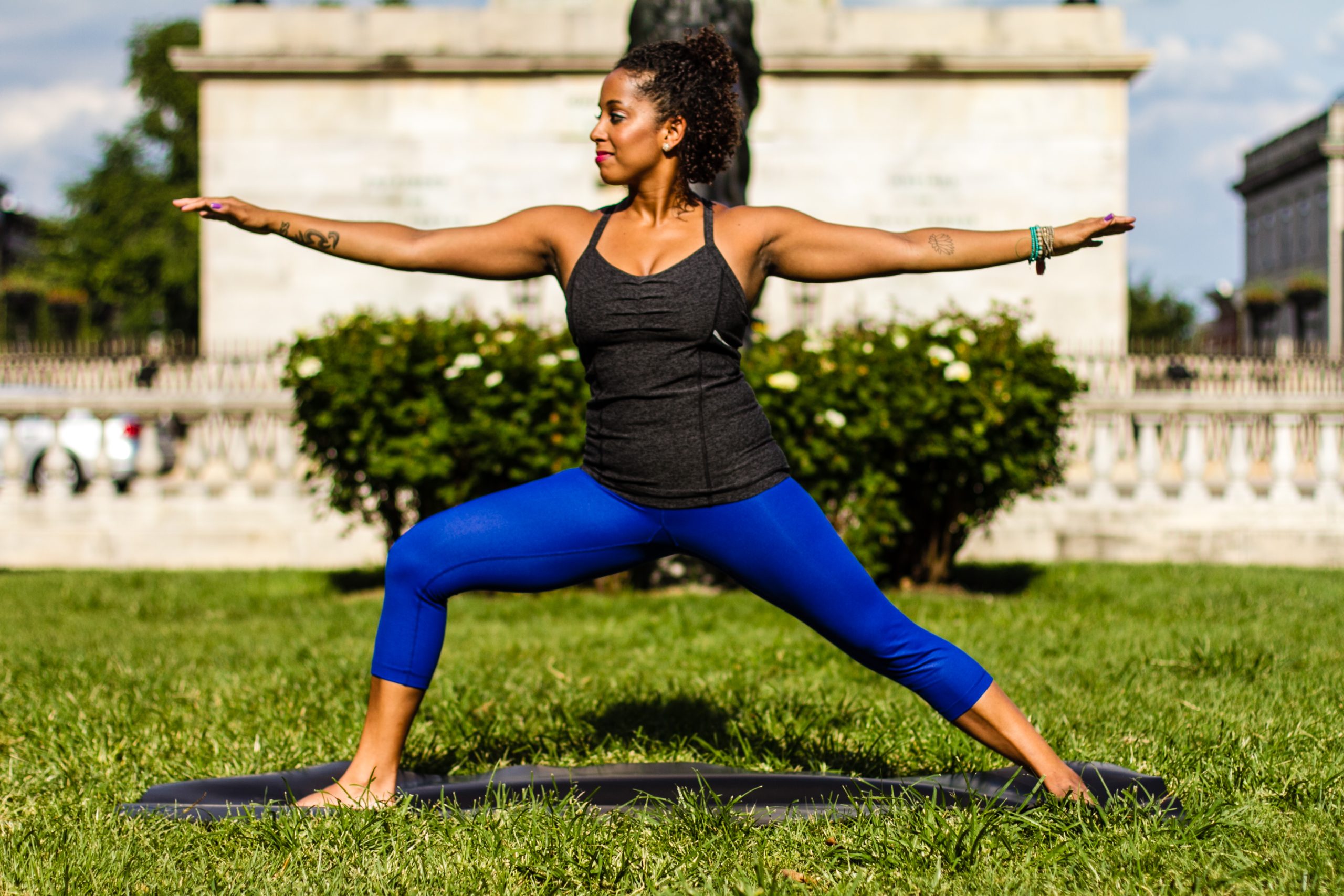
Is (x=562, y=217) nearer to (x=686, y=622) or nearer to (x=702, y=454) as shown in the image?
(x=702, y=454)

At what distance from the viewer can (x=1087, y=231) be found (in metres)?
3.14

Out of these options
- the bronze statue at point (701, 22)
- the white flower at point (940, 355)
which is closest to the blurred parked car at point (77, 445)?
the bronze statue at point (701, 22)

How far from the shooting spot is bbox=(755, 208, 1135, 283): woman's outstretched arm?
10.3 ft

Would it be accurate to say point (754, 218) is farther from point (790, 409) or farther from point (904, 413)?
point (904, 413)

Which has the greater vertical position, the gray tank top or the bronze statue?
the bronze statue

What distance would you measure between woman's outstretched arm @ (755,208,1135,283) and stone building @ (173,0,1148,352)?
14.1 meters

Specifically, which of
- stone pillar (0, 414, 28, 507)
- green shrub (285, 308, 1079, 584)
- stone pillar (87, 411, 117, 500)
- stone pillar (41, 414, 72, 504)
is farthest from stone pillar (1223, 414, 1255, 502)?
stone pillar (0, 414, 28, 507)

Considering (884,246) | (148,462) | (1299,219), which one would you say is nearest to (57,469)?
(148,462)

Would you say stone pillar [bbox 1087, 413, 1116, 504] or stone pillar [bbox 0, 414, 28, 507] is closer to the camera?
stone pillar [bbox 0, 414, 28, 507]

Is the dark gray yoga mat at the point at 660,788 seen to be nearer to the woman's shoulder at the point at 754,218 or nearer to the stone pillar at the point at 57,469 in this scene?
the woman's shoulder at the point at 754,218

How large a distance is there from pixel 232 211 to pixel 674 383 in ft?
4.17

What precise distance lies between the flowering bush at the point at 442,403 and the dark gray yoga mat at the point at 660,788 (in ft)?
13.5

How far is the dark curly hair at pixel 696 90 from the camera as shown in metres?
3.18

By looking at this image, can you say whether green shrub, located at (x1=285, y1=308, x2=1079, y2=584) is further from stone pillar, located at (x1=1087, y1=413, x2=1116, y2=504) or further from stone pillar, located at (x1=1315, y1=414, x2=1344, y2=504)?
stone pillar, located at (x1=1315, y1=414, x2=1344, y2=504)
